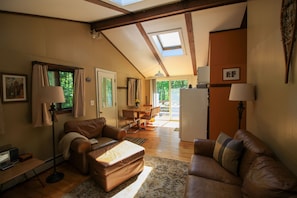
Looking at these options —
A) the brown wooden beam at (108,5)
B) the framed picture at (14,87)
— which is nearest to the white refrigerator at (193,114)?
the brown wooden beam at (108,5)

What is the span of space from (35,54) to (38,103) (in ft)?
2.90

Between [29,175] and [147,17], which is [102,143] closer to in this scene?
[29,175]

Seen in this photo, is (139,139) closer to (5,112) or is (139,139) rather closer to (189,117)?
(189,117)

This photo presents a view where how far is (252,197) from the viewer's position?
3.87 feet

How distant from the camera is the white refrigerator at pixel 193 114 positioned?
398 centimetres

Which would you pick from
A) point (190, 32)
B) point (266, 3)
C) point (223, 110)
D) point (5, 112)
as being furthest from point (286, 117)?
point (5, 112)

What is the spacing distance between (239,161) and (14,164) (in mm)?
3052

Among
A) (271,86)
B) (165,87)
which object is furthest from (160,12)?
(165,87)

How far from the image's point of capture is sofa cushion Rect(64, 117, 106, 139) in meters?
2.97

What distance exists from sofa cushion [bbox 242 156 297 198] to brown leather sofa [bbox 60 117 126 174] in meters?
2.30

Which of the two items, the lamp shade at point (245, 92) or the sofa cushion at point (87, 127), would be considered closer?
the lamp shade at point (245, 92)

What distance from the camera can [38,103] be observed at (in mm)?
2551

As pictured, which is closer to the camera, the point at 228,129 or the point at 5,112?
the point at 5,112

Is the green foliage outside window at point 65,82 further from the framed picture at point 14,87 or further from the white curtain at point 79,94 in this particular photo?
the framed picture at point 14,87
